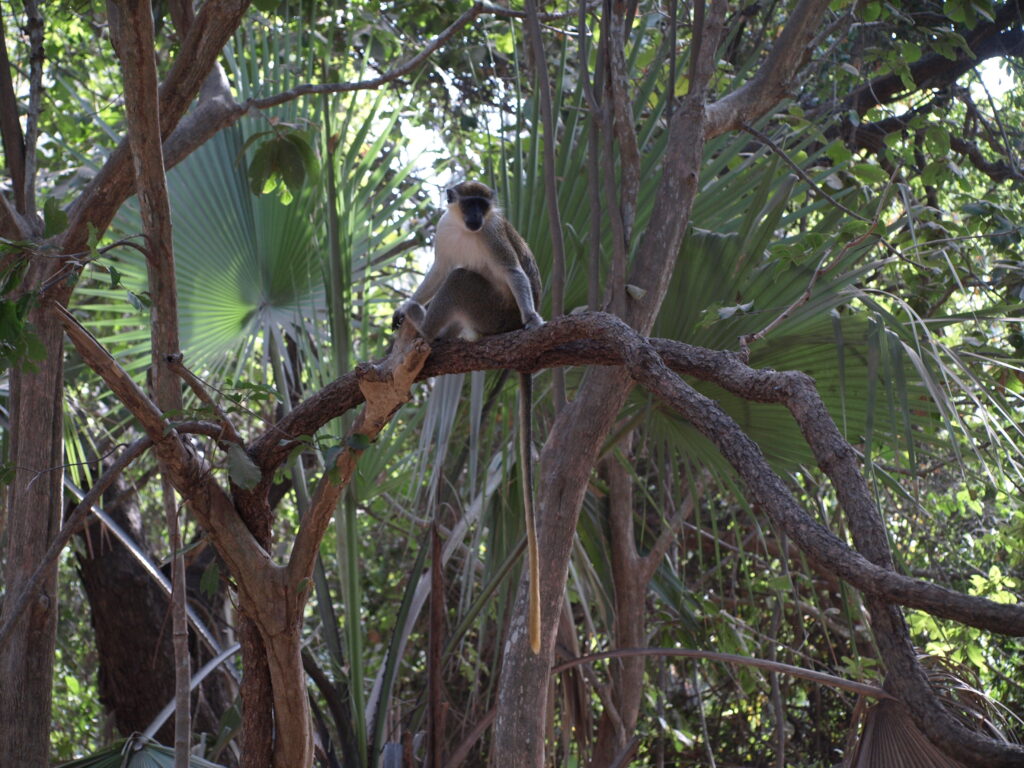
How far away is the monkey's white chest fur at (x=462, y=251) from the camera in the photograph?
372 centimetres

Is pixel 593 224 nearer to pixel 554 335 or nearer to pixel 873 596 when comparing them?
pixel 554 335

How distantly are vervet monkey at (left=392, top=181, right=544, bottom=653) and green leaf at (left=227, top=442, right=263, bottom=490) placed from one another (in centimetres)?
107

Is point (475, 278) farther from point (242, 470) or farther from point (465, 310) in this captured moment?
point (242, 470)

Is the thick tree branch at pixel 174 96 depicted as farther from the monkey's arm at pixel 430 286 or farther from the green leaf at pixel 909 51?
the green leaf at pixel 909 51

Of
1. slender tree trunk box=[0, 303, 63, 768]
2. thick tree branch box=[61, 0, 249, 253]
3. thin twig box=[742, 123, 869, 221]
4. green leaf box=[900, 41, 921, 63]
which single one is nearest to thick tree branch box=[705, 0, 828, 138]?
thin twig box=[742, 123, 869, 221]

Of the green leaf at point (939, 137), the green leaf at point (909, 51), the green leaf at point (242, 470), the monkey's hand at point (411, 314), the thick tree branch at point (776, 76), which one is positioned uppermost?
the green leaf at point (909, 51)

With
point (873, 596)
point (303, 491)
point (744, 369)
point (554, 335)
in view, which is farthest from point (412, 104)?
point (873, 596)

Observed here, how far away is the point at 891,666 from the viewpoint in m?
1.35

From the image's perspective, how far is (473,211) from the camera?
3746 millimetres

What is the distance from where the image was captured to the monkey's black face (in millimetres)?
3705

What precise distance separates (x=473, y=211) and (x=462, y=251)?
0.53 feet

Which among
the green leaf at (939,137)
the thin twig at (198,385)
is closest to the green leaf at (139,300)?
the thin twig at (198,385)

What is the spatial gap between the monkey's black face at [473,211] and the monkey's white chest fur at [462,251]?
0.03 metres

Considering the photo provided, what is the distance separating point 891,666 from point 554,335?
110 centimetres
